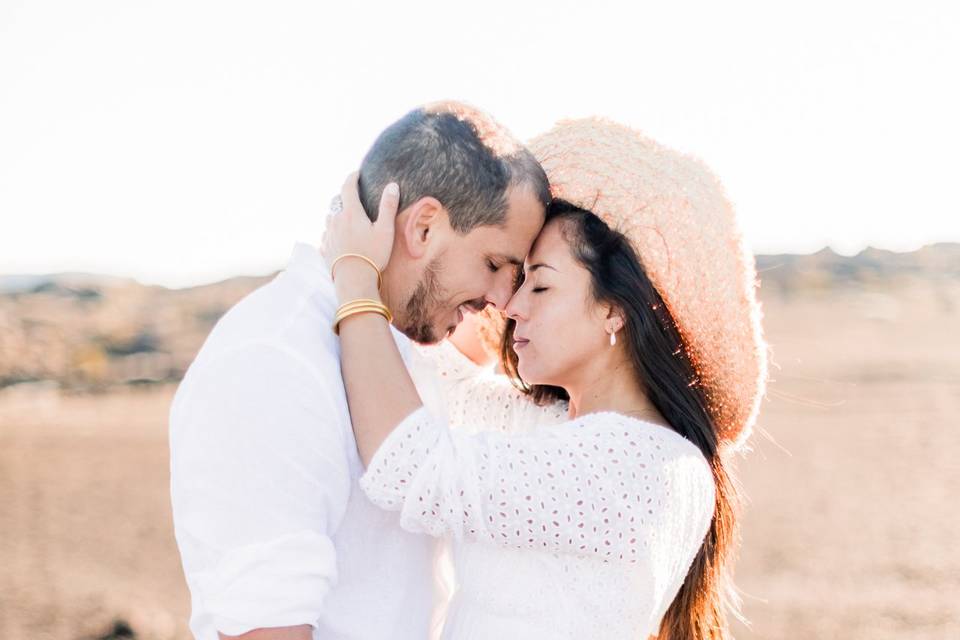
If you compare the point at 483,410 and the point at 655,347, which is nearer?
the point at 655,347

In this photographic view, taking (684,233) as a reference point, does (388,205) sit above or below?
above

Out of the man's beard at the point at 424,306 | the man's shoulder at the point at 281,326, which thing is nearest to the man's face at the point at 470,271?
the man's beard at the point at 424,306

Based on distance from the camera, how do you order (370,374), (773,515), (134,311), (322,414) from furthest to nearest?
1. (134,311)
2. (773,515)
3. (370,374)
4. (322,414)

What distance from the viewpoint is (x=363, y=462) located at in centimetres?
239

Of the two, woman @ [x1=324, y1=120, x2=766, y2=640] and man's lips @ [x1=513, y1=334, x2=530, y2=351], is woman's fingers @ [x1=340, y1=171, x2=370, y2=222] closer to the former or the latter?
woman @ [x1=324, y1=120, x2=766, y2=640]

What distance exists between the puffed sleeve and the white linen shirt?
Result: 1.19 metres

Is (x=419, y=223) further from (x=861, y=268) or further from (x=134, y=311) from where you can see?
(x=861, y=268)

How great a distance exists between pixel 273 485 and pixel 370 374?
40 centimetres

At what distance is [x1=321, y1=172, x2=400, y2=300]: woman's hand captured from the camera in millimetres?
2562

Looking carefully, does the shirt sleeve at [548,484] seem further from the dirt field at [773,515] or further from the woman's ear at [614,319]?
the dirt field at [773,515]

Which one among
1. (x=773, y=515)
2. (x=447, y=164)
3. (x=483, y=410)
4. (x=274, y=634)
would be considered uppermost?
(x=447, y=164)

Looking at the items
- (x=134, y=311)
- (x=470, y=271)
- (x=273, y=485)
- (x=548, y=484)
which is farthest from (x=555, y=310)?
(x=134, y=311)

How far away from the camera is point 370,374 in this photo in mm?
2383

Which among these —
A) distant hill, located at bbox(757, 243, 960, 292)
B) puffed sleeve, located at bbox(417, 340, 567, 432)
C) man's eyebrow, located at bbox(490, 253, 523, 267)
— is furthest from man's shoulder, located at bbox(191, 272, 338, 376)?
distant hill, located at bbox(757, 243, 960, 292)
